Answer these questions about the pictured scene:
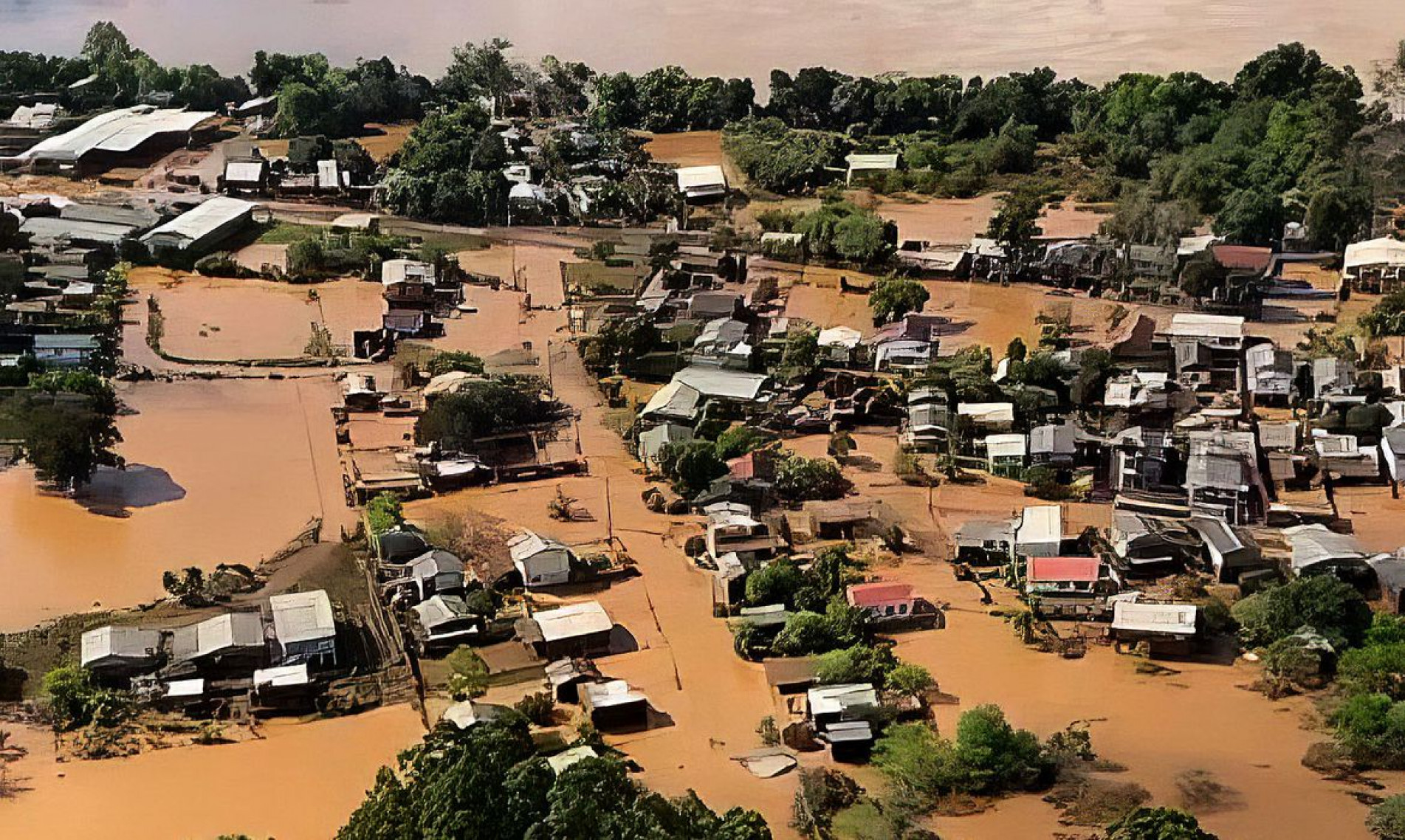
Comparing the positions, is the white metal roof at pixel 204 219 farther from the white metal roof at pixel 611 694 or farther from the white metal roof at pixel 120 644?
the white metal roof at pixel 611 694

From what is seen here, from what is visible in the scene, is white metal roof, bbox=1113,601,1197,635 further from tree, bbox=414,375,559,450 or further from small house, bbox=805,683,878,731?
tree, bbox=414,375,559,450

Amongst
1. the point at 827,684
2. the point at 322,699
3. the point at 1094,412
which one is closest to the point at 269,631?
the point at 322,699

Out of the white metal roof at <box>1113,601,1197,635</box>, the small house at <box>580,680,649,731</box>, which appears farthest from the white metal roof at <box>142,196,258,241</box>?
the white metal roof at <box>1113,601,1197,635</box>

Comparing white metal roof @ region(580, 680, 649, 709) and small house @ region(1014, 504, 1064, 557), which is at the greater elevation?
small house @ region(1014, 504, 1064, 557)

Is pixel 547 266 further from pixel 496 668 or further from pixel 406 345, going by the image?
pixel 496 668

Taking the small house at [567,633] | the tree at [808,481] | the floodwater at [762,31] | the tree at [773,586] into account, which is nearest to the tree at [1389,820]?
the tree at [773,586]

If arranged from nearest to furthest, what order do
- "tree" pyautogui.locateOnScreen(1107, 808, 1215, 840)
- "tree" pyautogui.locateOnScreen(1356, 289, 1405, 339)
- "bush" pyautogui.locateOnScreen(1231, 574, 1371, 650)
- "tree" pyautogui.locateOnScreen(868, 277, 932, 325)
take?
"tree" pyautogui.locateOnScreen(1107, 808, 1215, 840) < "bush" pyautogui.locateOnScreen(1231, 574, 1371, 650) < "tree" pyautogui.locateOnScreen(1356, 289, 1405, 339) < "tree" pyautogui.locateOnScreen(868, 277, 932, 325)

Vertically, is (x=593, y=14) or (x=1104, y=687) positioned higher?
(x=593, y=14)

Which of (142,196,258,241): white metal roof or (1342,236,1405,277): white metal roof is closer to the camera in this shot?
(1342,236,1405,277): white metal roof
